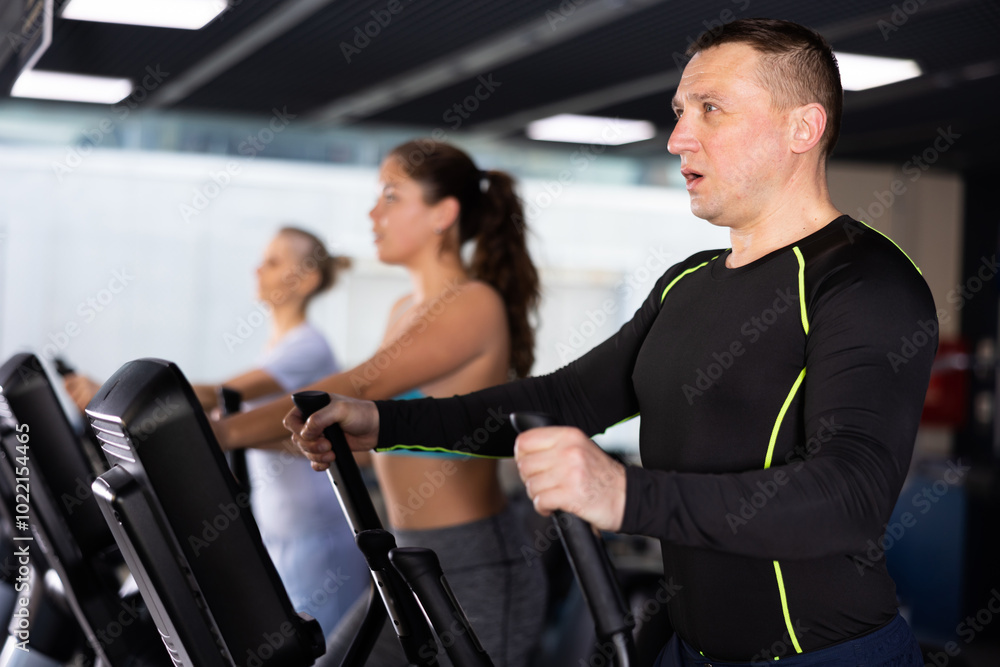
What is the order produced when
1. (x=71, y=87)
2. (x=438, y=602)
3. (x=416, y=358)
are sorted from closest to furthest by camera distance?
(x=438, y=602), (x=416, y=358), (x=71, y=87)

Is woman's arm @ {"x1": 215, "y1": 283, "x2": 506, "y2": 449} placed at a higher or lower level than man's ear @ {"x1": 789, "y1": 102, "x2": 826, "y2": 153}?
lower

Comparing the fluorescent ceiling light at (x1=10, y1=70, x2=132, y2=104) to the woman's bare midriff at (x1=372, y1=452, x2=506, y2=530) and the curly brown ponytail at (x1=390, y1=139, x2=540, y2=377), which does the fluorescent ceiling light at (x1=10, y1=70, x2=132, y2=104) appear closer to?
the curly brown ponytail at (x1=390, y1=139, x2=540, y2=377)

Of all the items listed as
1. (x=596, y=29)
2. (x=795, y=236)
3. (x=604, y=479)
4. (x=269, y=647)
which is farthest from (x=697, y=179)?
(x=596, y=29)

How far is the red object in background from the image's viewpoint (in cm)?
650

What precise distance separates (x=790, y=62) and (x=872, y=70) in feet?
11.0

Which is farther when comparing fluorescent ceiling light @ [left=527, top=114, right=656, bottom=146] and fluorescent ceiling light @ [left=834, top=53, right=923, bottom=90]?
fluorescent ceiling light @ [left=527, top=114, right=656, bottom=146]

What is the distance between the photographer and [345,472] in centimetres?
136

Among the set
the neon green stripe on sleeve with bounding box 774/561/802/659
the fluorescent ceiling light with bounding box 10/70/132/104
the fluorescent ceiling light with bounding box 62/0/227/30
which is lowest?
the neon green stripe on sleeve with bounding box 774/561/802/659

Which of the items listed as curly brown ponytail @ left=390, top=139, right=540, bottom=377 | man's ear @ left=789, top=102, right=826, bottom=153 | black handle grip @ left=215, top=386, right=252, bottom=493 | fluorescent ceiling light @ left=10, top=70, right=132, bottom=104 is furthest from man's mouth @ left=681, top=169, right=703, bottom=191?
fluorescent ceiling light @ left=10, top=70, right=132, bottom=104

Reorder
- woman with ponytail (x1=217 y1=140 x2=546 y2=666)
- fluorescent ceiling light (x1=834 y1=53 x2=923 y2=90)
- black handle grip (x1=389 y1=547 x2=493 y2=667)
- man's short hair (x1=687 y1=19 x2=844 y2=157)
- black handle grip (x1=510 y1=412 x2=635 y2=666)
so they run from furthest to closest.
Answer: fluorescent ceiling light (x1=834 y1=53 x2=923 y2=90)
woman with ponytail (x1=217 y1=140 x2=546 y2=666)
man's short hair (x1=687 y1=19 x2=844 y2=157)
black handle grip (x1=389 y1=547 x2=493 y2=667)
black handle grip (x1=510 y1=412 x2=635 y2=666)

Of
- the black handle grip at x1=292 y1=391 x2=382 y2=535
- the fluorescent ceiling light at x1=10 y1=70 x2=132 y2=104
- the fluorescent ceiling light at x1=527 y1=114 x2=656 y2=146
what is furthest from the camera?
the fluorescent ceiling light at x1=527 y1=114 x2=656 y2=146

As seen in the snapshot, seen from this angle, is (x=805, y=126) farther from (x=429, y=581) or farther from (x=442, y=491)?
(x=442, y=491)

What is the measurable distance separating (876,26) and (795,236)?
8.76ft

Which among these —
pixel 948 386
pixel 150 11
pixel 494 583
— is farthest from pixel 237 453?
pixel 948 386
